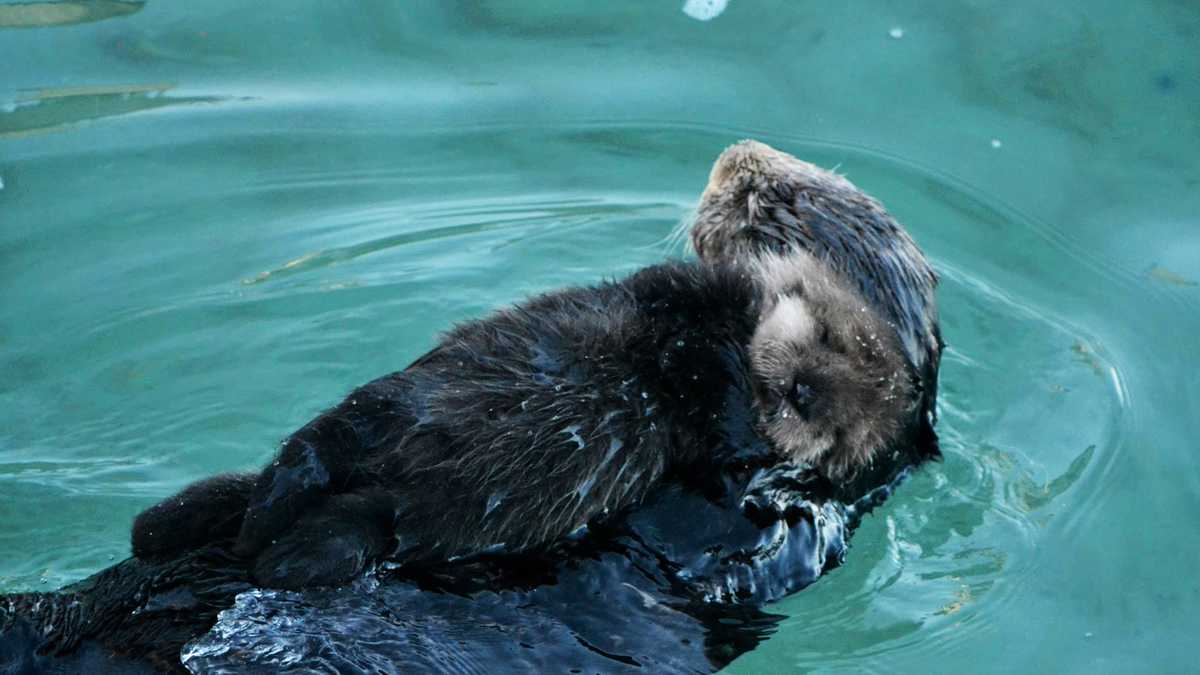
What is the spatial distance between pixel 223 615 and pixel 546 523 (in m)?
0.74

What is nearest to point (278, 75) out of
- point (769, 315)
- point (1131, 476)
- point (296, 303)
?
point (296, 303)

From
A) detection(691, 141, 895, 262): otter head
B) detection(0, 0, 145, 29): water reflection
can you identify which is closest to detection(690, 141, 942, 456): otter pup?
detection(691, 141, 895, 262): otter head

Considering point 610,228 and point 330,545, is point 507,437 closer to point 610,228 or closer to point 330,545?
point 330,545

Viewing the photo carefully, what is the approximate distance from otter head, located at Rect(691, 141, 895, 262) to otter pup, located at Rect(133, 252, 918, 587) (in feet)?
0.89

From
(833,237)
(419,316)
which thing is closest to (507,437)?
(833,237)

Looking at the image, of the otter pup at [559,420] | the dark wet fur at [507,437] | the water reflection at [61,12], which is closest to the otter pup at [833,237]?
the otter pup at [559,420]

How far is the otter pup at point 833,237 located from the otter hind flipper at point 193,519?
1570 mm

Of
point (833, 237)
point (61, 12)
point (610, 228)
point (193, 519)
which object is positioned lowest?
point (610, 228)

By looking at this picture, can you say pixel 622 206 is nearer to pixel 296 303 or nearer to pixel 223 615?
pixel 296 303

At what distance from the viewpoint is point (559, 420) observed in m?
3.25

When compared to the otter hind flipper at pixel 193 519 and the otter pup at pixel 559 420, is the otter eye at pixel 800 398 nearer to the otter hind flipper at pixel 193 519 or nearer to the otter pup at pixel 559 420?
the otter pup at pixel 559 420

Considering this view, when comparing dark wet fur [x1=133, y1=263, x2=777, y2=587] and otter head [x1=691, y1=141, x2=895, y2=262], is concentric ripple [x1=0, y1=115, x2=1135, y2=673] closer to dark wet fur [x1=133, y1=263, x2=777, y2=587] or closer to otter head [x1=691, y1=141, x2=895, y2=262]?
otter head [x1=691, y1=141, x2=895, y2=262]

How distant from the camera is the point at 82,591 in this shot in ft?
10.0

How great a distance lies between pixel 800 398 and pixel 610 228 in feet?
7.23
